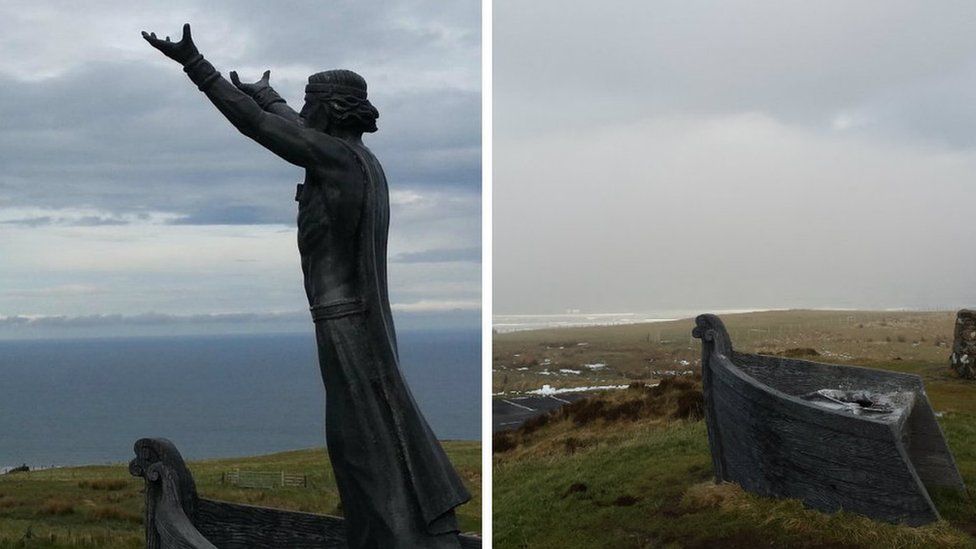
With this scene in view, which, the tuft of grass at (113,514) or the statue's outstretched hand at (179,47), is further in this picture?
the tuft of grass at (113,514)

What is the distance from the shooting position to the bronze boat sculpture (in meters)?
4.93

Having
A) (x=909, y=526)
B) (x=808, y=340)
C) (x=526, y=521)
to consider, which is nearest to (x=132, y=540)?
(x=526, y=521)

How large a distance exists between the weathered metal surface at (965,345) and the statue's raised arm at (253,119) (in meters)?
6.37

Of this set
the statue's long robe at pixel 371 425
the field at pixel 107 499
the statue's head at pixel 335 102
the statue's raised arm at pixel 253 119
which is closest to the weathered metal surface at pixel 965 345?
the field at pixel 107 499

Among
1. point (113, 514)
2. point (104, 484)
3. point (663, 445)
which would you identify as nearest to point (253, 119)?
point (113, 514)

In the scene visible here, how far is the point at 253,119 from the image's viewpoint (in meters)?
2.74

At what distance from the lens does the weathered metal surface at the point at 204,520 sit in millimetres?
2764

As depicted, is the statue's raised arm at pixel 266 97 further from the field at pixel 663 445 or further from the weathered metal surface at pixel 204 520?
the field at pixel 663 445

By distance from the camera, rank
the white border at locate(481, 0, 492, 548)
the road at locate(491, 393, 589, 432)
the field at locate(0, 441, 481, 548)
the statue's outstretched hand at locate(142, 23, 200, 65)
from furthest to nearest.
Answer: the road at locate(491, 393, 589, 432) → the field at locate(0, 441, 481, 548) → the white border at locate(481, 0, 492, 548) → the statue's outstretched hand at locate(142, 23, 200, 65)

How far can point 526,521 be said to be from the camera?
7699 mm

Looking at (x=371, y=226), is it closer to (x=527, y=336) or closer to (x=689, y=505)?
(x=689, y=505)

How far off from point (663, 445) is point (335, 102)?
5.88 metres

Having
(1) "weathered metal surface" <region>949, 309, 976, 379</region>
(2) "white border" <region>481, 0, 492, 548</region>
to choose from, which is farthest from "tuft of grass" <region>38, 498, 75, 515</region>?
(1) "weathered metal surface" <region>949, 309, 976, 379</region>

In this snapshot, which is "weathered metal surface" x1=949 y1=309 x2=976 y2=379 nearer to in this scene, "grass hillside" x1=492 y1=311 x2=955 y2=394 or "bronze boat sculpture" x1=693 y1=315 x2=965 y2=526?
"grass hillside" x1=492 y1=311 x2=955 y2=394
